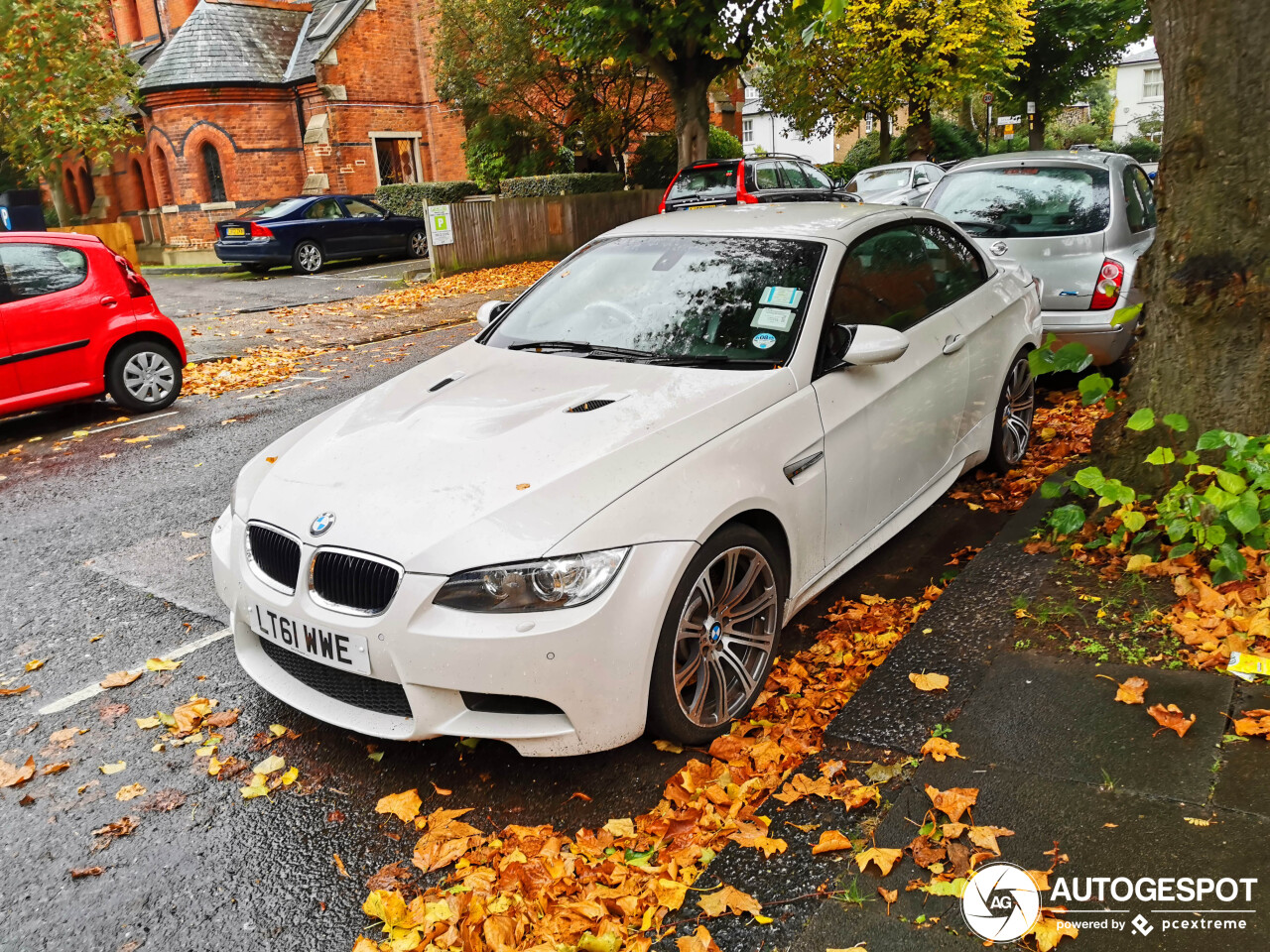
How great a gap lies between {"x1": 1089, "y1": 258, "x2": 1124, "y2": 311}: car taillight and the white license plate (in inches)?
239

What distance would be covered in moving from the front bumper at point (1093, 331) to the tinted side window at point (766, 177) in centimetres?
1110

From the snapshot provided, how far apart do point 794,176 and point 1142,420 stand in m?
15.7

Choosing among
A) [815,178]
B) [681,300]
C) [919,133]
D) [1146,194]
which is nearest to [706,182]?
[815,178]

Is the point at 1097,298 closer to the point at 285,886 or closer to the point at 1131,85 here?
the point at 285,886

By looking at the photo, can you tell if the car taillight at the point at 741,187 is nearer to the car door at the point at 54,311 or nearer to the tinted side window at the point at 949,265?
the car door at the point at 54,311

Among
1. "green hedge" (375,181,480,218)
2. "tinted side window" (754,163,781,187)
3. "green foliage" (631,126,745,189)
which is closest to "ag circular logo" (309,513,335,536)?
"tinted side window" (754,163,781,187)

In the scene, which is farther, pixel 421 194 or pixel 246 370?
pixel 421 194

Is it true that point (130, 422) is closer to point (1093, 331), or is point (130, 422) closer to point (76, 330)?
point (76, 330)

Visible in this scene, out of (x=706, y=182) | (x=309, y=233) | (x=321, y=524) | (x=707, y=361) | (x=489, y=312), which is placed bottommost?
(x=321, y=524)

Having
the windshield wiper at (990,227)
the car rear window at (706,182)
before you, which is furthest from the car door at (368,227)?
the windshield wiper at (990,227)

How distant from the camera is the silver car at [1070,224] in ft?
23.6

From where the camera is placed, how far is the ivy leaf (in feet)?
13.5

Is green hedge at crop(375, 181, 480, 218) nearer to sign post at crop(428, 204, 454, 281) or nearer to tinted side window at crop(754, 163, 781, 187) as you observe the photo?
sign post at crop(428, 204, 454, 281)

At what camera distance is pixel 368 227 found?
2219cm
